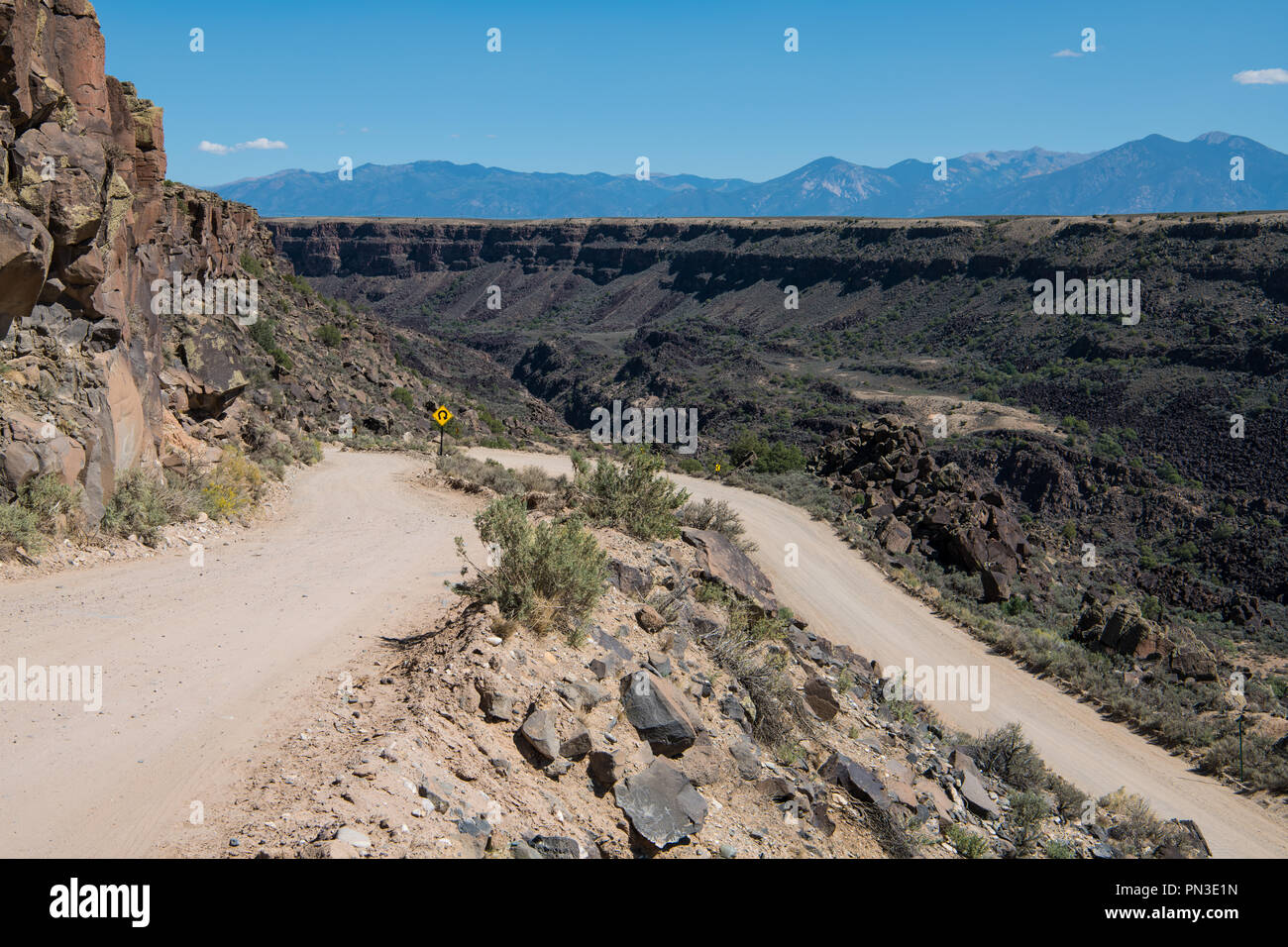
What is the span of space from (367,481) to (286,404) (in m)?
9.09

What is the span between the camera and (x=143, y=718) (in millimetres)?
6625

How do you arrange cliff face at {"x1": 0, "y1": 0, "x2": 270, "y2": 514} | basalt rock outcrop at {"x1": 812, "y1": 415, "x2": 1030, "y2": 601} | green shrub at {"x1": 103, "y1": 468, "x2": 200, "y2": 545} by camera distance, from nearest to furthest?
cliff face at {"x1": 0, "y1": 0, "x2": 270, "y2": 514} < green shrub at {"x1": 103, "y1": 468, "x2": 200, "y2": 545} < basalt rock outcrop at {"x1": 812, "y1": 415, "x2": 1030, "y2": 601}

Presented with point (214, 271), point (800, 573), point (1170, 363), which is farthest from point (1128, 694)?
point (1170, 363)

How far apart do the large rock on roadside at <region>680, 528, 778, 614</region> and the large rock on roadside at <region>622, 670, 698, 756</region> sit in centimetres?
427

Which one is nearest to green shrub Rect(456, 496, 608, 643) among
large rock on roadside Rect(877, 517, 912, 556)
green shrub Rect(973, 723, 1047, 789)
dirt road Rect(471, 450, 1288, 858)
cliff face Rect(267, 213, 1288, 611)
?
green shrub Rect(973, 723, 1047, 789)

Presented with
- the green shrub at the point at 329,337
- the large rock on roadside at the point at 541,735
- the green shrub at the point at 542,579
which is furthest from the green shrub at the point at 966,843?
the green shrub at the point at 329,337

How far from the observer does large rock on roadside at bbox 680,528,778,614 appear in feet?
38.2

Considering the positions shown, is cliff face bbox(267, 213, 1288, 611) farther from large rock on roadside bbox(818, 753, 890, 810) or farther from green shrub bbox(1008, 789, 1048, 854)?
large rock on roadside bbox(818, 753, 890, 810)

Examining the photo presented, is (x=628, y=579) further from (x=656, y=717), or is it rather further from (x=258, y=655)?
(x=258, y=655)

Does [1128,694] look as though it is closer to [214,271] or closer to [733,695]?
[733,695]

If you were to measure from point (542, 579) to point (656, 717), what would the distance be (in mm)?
1751

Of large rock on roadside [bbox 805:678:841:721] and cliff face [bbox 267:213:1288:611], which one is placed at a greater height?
cliff face [bbox 267:213:1288:611]

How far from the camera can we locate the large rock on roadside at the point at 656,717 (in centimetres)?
701

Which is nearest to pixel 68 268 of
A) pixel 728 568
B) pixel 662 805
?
pixel 728 568
